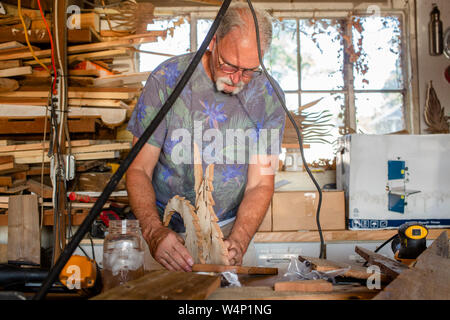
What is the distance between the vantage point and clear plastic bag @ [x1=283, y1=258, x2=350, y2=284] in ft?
2.75

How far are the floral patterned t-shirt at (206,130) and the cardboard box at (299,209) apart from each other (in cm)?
65

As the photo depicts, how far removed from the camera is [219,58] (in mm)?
1508

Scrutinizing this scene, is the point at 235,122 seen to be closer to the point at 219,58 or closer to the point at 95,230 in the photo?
the point at 219,58

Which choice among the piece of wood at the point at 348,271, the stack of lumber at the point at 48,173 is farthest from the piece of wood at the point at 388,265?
the stack of lumber at the point at 48,173

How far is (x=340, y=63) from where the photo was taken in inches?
129

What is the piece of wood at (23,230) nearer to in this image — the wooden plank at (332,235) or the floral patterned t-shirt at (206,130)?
the floral patterned t-shirt at (206,130)

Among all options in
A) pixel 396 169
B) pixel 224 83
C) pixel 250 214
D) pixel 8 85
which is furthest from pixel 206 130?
pixel 8 85

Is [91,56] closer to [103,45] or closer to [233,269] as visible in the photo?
[103,45]

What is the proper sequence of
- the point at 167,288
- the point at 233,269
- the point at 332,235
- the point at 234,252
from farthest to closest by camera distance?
the point at 332,235
the point at 234,252
the point at 233,269
the point at 167,288

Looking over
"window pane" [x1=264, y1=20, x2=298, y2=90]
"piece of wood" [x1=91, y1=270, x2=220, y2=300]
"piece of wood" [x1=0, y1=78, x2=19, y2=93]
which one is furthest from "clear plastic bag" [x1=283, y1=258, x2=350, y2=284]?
"window pane" [x1=264, y1=20, x2=298, y2=90]

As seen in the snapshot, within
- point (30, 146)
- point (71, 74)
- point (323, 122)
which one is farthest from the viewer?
point (323, 122)

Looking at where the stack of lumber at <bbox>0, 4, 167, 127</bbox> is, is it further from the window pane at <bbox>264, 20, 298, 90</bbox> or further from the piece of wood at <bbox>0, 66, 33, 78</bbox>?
the window pane at <bbox>264, 20, 298, 90</bbox>

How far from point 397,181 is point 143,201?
5.34 ft

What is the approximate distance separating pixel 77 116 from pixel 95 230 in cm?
75
